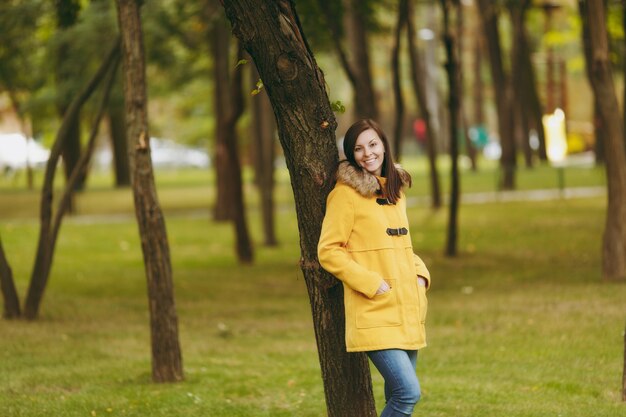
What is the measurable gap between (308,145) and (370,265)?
780 millimetres

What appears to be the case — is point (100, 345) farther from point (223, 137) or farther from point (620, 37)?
point (620, 37)

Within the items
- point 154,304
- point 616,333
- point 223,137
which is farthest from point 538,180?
point 154,304

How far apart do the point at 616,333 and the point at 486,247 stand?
10.3 metres

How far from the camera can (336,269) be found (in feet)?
20.6

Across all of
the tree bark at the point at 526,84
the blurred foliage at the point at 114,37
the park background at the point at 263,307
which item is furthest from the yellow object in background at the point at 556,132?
the park background at the point at 263,307

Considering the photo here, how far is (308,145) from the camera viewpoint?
673 cm

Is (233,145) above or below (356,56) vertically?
below

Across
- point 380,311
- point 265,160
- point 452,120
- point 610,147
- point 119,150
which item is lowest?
point 380,311

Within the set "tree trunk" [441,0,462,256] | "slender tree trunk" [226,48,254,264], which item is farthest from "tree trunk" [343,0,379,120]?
"slender tree trunk" [226,48,254,264]

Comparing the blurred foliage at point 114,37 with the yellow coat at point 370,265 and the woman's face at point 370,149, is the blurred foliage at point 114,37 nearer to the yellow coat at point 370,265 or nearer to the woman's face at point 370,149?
the woman's face at point 370,149

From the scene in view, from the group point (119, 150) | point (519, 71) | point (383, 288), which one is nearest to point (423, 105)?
point (519, 71)

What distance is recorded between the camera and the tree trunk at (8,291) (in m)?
13.6

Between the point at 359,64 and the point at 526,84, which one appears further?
the point at 526,84

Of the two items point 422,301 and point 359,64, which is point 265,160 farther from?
point 422,301
